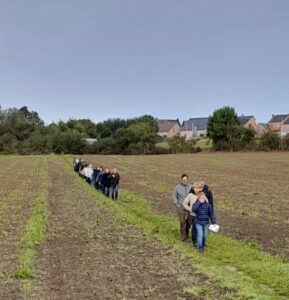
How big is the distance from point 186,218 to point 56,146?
101 metres

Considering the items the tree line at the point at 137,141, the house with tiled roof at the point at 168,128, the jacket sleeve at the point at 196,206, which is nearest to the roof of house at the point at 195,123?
the house with tiled roof at the point at 168,128

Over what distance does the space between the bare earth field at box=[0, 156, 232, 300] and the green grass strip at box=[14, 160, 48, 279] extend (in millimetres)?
152

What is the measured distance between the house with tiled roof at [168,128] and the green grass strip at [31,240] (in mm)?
151913

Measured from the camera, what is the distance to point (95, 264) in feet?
34.4

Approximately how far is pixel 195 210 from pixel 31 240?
4.61 m

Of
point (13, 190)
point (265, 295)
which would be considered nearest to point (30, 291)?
point (265, 295)

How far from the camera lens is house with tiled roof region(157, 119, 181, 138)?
17262cm

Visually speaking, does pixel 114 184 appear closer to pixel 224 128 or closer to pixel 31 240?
pixel 31 240

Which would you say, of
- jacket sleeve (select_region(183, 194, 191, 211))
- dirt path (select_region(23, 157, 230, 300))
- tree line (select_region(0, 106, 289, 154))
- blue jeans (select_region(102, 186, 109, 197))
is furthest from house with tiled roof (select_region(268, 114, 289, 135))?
jacket sleeve (select_region(183, 194, 191, 211))

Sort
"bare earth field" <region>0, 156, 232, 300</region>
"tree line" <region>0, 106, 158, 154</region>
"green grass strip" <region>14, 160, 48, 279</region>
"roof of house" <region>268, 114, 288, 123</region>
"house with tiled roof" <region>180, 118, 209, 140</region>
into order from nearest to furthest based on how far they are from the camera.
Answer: "bare earth field" <region>0, 156, 232, 300</region> < "green grass strip" <region>14, 160, 48, 279</region> < "tree line" <region>0, 106, 158, 154</region> < "roof of house" <region>268, 114, 288, 123</region> < "house with tiled roof" <region>180, 118, 209, 140</region>

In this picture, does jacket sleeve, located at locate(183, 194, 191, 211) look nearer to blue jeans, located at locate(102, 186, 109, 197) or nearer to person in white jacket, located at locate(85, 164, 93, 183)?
blue jeans, located at locate(102, 186, 109, 197)

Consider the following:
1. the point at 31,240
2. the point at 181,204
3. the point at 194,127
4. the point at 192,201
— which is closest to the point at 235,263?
the point at 192,201

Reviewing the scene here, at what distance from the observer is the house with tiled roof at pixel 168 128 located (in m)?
173

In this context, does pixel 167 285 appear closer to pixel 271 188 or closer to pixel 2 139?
pixel 271 188
